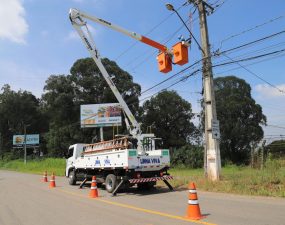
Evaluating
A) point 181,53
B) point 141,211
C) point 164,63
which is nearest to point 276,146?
point 164,63

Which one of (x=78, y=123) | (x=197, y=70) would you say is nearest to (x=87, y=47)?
(x=197, y=70)

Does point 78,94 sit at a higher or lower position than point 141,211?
higher

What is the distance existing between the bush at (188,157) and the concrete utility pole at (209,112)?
20789mm

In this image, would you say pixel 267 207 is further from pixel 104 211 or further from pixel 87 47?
pixel 87 47

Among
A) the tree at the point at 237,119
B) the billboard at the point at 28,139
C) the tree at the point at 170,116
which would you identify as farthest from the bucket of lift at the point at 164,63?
the billboard at the point at 28,139

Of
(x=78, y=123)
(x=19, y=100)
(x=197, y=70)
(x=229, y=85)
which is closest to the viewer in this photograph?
(x=197, y=70)

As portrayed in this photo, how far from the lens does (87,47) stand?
70.8 feet

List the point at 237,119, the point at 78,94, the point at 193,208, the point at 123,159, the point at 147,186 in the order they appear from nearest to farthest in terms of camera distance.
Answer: the point at 193,208
the point at 123,159
the point at 147,186
the point at 237,119
the point at 78,94

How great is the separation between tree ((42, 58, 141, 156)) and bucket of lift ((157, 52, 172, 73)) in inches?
1857

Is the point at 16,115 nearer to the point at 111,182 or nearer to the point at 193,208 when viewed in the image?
the point at 111,182

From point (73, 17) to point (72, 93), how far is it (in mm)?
43140

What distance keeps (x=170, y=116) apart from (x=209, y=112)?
166 feet

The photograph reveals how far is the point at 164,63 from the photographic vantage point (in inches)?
549

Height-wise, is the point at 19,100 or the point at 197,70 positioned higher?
the point at 19,100
